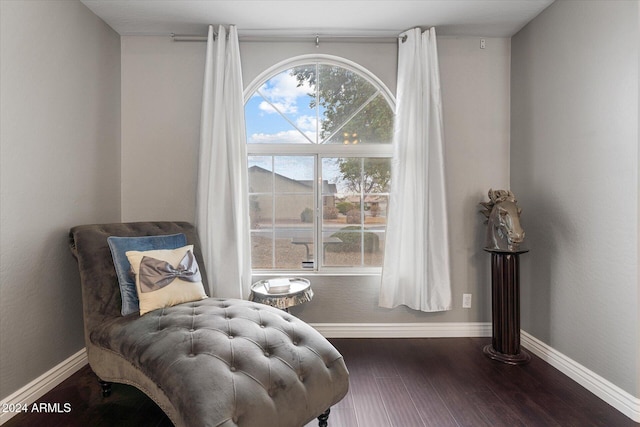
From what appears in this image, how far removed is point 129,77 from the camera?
8.72ft

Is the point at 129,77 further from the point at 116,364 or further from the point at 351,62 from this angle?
the point at 116,364

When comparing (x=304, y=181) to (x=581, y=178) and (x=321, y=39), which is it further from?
(x=581, y=178)

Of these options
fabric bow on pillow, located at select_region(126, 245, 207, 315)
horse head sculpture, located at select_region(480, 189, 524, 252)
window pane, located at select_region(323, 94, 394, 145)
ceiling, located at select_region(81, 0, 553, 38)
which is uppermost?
ceiling, located at select_region(81, 0, 553, 38)

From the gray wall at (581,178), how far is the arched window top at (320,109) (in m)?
1.14

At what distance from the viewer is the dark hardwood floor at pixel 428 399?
1.67m

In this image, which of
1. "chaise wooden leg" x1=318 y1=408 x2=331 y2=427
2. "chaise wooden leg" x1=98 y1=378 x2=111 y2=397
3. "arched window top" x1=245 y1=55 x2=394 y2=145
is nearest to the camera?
"chaise wooden leg" x1=318 y1=408 x2=331 y2=427

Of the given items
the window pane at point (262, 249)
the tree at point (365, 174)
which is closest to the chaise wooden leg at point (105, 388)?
the window pane at point (262, 249)

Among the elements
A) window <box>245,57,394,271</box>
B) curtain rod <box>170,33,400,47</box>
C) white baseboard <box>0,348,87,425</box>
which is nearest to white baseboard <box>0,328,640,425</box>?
white baseboard <box>0,348,87,425</box>

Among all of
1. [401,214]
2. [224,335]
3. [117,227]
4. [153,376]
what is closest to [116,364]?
[153,376]

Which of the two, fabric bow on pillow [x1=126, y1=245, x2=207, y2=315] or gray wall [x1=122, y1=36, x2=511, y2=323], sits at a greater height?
gray wall [x1=122, y1=36, x2=511, y2=323]

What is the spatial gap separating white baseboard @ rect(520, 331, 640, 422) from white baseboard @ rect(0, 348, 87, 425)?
3311 millimetres

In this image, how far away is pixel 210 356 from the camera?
1367 mm

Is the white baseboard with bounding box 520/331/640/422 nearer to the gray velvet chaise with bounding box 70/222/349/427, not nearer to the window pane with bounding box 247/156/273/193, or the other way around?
the gray velvet chaise with bounding box 70/222/349/427

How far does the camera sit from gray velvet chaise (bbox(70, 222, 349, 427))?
122cm
